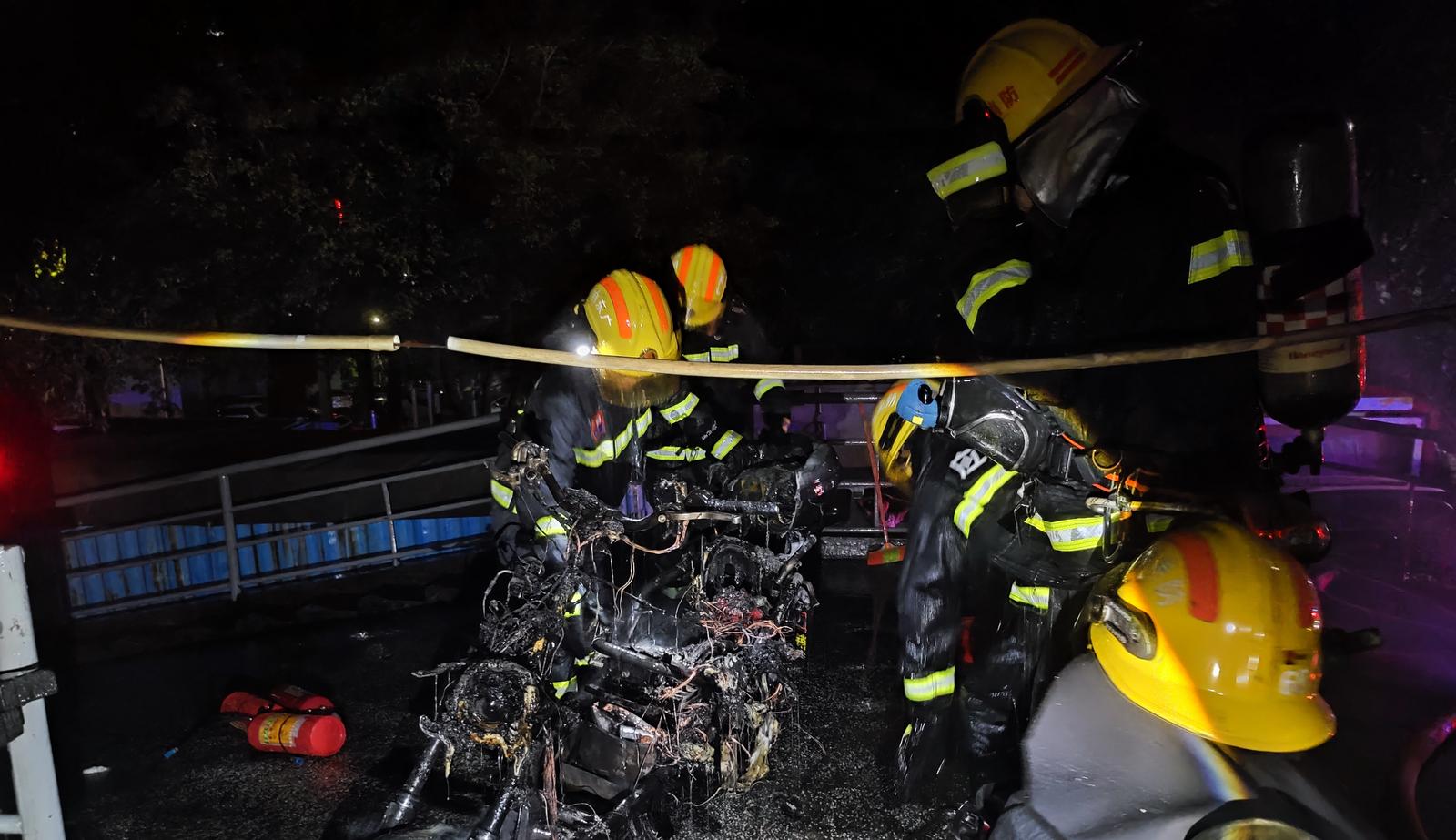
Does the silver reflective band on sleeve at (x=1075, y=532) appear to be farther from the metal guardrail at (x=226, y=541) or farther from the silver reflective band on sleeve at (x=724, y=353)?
the metal guardrail at (x=226, y=541)

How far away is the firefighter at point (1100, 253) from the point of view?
3213 millimetres

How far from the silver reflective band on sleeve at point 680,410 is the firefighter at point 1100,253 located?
1735mm

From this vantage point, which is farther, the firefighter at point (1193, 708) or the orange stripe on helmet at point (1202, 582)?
the orange stripe on helmet at point (1202, 582)

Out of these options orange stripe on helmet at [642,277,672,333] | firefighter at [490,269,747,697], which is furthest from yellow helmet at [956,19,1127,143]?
firefighter at [490,269,747,697]

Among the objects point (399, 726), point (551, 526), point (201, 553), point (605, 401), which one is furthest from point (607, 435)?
point (201, 553)

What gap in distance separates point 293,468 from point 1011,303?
14.5 metres

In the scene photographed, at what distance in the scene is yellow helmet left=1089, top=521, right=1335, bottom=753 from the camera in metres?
1.98

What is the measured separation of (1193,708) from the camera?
2045 mm

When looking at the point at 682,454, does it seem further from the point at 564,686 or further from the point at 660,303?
the point at 564,686

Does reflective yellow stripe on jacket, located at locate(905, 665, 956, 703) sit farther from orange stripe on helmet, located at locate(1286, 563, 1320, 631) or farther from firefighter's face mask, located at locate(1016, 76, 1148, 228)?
firefighter's face mask, located at locate(1016, 76, 1148, 228)

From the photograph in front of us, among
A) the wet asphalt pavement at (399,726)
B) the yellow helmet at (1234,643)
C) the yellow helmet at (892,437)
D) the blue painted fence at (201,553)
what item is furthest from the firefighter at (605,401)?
the blue painted fence at (201,553)

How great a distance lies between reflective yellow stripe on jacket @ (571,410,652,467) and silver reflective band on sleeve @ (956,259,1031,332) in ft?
6.23

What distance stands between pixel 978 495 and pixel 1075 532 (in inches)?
16.4

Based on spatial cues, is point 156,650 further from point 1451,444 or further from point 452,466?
point 1451,444
